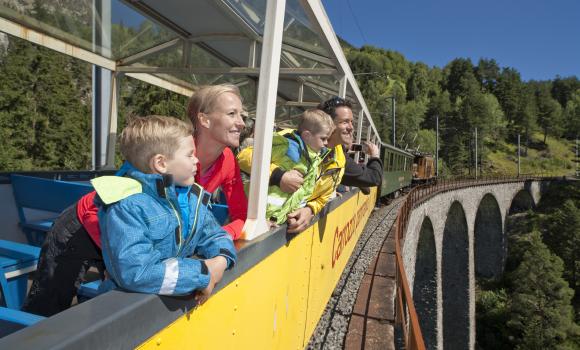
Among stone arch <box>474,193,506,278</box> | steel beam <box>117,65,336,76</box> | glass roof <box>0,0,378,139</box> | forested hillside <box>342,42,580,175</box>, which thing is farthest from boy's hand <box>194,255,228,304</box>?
forested hillside <box>342,42,580,175</box>

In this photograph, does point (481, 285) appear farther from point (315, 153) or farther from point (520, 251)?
point (315, 153)

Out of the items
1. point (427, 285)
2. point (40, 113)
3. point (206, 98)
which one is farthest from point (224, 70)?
point (40, 113)

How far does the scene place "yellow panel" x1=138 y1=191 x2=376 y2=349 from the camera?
1415 mm

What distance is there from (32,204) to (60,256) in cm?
149

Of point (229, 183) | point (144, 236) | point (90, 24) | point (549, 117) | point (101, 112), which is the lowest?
point (144, 236)

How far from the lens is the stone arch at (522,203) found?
60.5 meters

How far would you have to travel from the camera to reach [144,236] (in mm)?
1276

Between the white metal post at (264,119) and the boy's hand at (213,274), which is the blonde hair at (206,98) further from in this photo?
the boy's hand at (213,274)

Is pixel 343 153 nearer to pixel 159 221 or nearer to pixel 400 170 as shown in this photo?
pixel 159 221

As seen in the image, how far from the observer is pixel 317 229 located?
3.52 m

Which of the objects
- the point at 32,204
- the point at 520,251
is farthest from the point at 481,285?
the point at 32,204

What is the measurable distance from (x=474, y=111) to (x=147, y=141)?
113936 millimetres

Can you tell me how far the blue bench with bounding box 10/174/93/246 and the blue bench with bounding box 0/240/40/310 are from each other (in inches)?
19.6

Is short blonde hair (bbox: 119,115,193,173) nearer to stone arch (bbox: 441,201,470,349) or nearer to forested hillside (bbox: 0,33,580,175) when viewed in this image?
forested hillside (bbox: 0,33,580,175)
